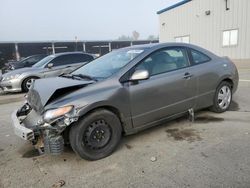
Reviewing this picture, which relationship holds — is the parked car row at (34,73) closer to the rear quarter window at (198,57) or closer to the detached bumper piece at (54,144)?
the rear quarter window at (198,57)

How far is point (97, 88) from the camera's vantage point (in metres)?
3.39

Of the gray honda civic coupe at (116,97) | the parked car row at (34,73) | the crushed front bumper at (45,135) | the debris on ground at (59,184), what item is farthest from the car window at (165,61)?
the parked car row at (34,73)

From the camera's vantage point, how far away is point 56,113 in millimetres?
3088

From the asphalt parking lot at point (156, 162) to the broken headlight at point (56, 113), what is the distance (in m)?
0.72

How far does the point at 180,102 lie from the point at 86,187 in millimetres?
2236

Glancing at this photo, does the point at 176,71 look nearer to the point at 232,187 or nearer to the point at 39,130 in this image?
the point at 232,187

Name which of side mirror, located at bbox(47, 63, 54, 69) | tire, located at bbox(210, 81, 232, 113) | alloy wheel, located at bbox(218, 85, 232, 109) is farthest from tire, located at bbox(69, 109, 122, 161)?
side mirror, located at bbox(47, 63, 54, 69)

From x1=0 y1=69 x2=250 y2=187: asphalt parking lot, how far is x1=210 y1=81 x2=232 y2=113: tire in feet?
1.64

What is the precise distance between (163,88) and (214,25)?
1614 cm

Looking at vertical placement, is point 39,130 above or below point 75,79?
below

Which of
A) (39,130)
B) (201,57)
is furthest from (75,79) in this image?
(201,57)

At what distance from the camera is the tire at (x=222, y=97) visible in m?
4.95

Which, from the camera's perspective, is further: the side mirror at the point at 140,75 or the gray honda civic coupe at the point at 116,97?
the side mirror at the point at 140,75

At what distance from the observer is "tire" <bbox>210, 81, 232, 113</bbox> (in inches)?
195
